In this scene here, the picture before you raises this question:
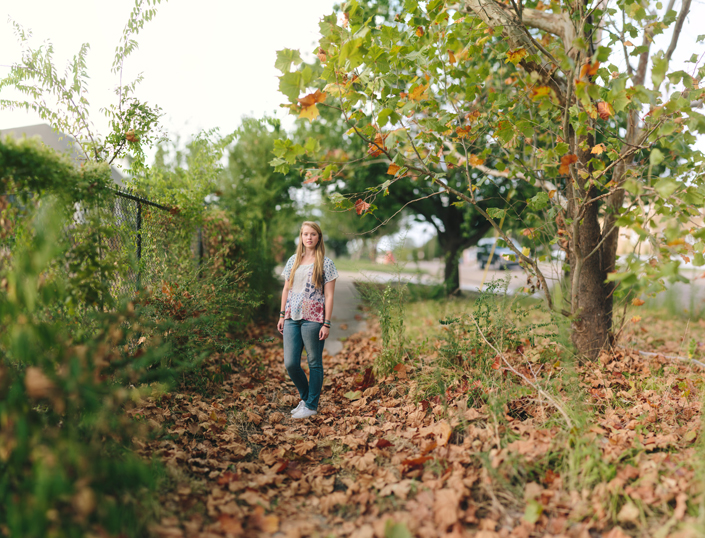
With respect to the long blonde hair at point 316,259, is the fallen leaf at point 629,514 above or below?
below

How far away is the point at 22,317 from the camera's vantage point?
7.43 feet

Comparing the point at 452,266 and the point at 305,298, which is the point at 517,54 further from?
the point at 452,266

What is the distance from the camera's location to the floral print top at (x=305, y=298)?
4062 mm

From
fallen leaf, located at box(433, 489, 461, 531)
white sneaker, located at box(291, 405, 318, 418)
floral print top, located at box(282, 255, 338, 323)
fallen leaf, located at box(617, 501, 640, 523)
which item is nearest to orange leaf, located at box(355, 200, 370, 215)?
floral print top, located at box(282, 255, 338, 323)

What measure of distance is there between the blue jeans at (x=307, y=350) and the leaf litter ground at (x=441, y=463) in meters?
0.27

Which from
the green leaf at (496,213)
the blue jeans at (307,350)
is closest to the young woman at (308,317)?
the blue jeans at (307,350)

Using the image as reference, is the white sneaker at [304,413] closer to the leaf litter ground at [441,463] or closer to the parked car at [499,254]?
the leaf litter ground at [441,463]

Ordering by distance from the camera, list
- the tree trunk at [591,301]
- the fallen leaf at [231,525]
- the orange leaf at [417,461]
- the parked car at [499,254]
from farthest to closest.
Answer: the tree trunk at [591,301]
the parked car at [499,254]
the orange leaf at [417,461]
the fallen leaf at [231,525]

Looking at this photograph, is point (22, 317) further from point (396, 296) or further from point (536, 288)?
point (536, 288)

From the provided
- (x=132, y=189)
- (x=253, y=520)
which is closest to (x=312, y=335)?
(x=253, y=520)

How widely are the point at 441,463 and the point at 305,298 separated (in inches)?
74.3

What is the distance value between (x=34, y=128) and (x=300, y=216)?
11.0 metres

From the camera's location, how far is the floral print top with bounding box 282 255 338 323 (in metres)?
4.06

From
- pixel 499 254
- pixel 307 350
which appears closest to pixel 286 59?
pixel 307 350
